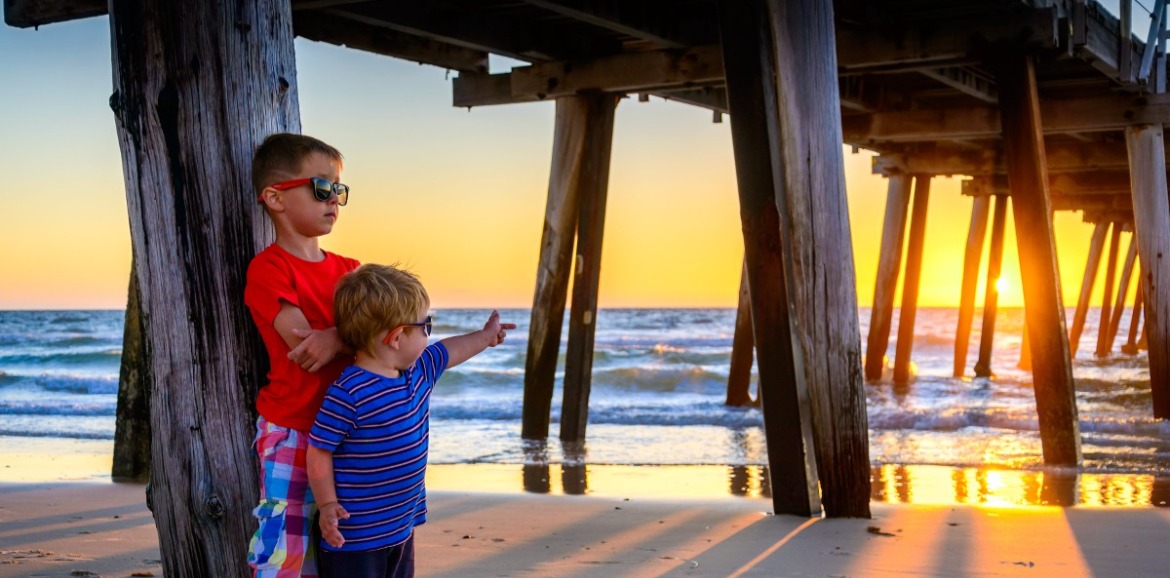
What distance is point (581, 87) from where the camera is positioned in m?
9.10

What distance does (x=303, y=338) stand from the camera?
2.30 meters

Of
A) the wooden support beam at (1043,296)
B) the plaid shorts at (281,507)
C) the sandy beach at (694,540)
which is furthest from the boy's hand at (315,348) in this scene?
the wooden support beam at (1043,296)

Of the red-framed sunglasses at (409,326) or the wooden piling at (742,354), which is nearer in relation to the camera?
the red-framed sunglasses at (409,326)

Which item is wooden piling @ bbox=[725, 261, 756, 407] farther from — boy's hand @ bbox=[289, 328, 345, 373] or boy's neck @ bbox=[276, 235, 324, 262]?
boy's hand @ bbox=[289, 328, 345, 373]

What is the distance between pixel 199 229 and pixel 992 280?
18613mm

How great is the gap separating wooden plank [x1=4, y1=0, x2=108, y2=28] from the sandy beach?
323 centimetres

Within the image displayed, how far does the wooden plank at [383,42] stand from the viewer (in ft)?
27.0

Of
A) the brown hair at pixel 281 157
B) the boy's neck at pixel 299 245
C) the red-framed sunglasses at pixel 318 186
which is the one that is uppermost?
the brown hair at pixel 281 157

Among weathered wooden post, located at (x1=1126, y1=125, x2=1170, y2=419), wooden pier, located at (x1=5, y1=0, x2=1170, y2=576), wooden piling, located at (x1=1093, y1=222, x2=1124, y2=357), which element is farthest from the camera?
wooden piling, located at (x1=1093, y1=222, x2=1124, y2=357)

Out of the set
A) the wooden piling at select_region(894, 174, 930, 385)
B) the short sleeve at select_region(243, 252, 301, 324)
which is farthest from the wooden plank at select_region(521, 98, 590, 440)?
the wooden piling at select_region(894, 174, 930, 385)

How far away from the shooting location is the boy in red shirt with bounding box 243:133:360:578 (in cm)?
237

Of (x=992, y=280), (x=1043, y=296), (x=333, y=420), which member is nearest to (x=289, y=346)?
(x=333, y=420)

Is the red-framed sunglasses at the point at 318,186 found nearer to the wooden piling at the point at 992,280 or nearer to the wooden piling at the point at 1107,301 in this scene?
the wooden piling at the point at 992,280

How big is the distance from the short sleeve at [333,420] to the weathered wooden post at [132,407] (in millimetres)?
4980
